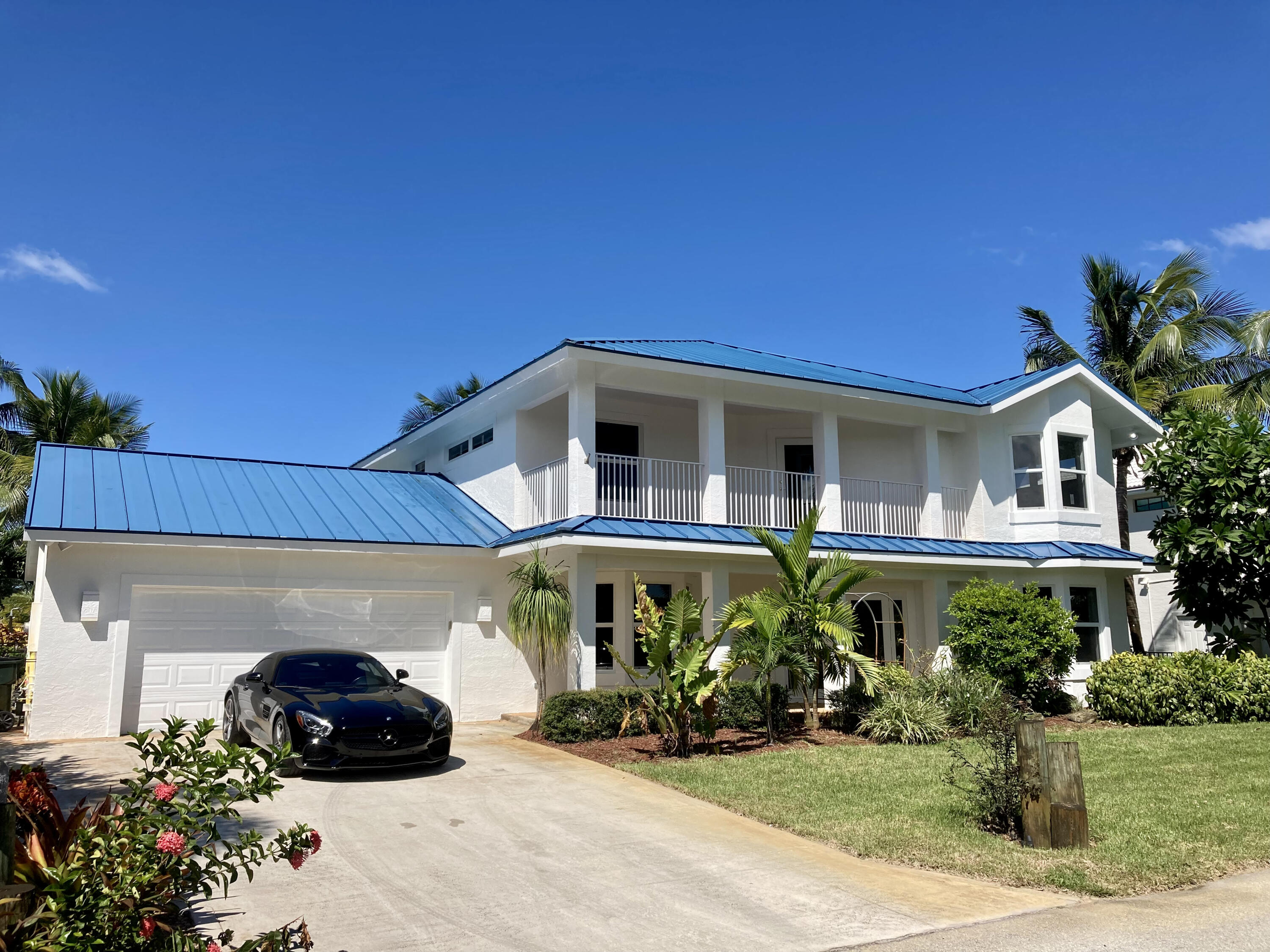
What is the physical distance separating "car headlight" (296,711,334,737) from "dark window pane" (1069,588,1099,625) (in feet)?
49.6

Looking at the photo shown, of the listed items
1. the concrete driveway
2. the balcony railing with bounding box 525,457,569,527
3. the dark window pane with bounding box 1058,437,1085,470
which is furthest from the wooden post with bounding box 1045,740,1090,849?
the dark window pane with bounding box 1058,437,1085,470

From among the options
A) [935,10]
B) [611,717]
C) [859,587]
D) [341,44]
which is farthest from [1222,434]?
[341,44]

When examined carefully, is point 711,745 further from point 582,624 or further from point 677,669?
point 582,624

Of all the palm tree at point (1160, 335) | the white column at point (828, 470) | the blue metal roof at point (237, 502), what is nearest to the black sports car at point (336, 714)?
the blue metal roof at point (237, 502)

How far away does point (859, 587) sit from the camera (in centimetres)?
1911

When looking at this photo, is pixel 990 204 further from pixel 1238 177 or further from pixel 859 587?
pixel 859 587

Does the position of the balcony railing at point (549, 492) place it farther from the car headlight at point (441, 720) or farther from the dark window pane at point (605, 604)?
the car headlight at point (441, 720)

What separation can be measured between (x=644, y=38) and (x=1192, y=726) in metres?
13.5

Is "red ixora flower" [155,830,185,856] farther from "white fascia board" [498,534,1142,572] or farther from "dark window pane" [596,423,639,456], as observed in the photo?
"dark window pane" [596,423,639,456]

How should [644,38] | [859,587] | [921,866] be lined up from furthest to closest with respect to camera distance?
[859,587] → [644,38] → [921,866]

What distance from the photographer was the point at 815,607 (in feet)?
43.7

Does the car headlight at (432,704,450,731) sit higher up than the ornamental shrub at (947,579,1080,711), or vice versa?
the ornamental shrub at (947,579,1080,711)

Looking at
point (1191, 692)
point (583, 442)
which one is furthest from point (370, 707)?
point (1191, 692)

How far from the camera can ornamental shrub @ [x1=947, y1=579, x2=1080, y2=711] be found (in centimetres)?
1523
